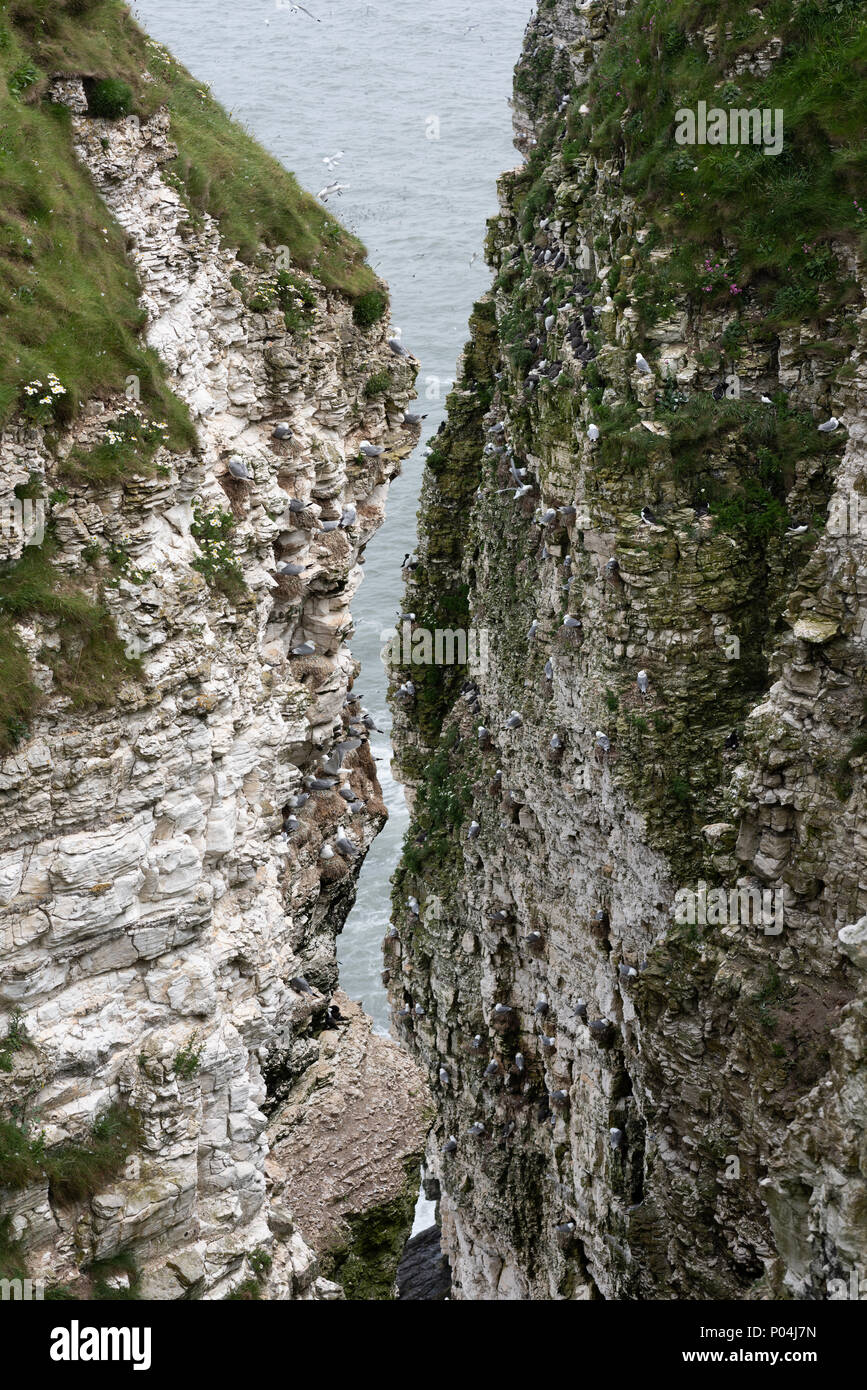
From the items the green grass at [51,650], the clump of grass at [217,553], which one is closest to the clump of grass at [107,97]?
the clump of grass at [217,553]

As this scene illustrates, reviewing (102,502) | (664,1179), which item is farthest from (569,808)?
(102,502)

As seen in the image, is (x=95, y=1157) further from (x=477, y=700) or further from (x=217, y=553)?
(x=477, y=700)

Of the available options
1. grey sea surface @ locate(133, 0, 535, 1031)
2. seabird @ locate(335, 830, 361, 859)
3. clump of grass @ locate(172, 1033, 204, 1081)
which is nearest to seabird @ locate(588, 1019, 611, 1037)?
seabird @ locate(335, 830, 361, 859)

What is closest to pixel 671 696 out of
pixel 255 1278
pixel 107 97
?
pixel 255 1278

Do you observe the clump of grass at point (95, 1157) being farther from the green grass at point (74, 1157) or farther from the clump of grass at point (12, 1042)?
the clump of grass at point (12, 1042)

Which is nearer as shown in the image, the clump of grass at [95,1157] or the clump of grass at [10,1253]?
the clump of grass at [10,1253]

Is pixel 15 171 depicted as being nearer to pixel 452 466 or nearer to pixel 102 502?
pixel 102 502

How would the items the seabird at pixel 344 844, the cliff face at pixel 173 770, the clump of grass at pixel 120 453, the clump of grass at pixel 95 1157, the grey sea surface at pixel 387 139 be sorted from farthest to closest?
1. the grey sea surface at pixel 387 139
2. the seabird at pixel 344 844
3. the clump of grass at pixel 120 453
4. the cliff face at pixel 173 770
5. the clump of grass at pixel 95 1157
